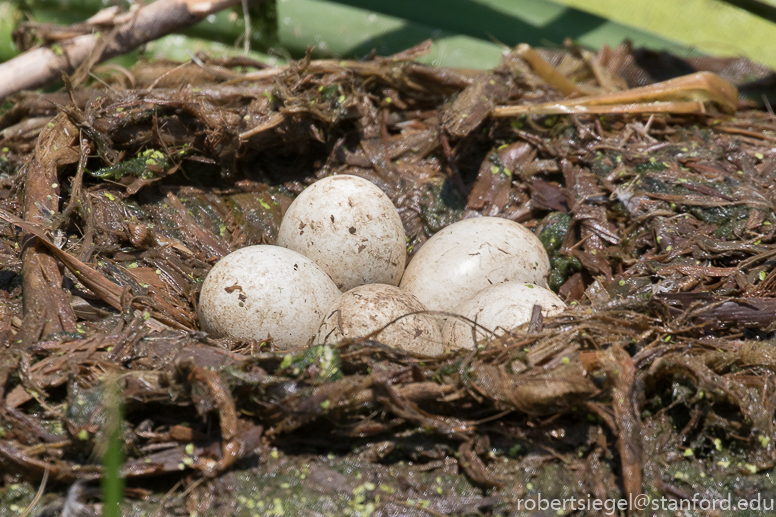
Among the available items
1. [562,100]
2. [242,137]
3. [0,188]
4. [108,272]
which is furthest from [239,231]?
[562,100]

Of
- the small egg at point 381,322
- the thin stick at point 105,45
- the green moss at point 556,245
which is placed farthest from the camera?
the thin stick at point 105,45

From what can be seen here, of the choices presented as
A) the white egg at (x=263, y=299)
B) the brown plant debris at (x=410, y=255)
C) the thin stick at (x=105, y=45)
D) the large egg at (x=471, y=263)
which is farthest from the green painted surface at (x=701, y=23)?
the white egg at (x=263, y=299)

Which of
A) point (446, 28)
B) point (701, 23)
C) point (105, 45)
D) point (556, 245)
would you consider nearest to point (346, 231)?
point (556, 245)

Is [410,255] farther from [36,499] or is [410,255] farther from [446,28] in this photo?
[446,28]

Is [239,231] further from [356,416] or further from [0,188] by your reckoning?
[356,416]

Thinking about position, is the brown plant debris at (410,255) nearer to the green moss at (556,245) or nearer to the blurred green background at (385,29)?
the green moss at (556,245)
